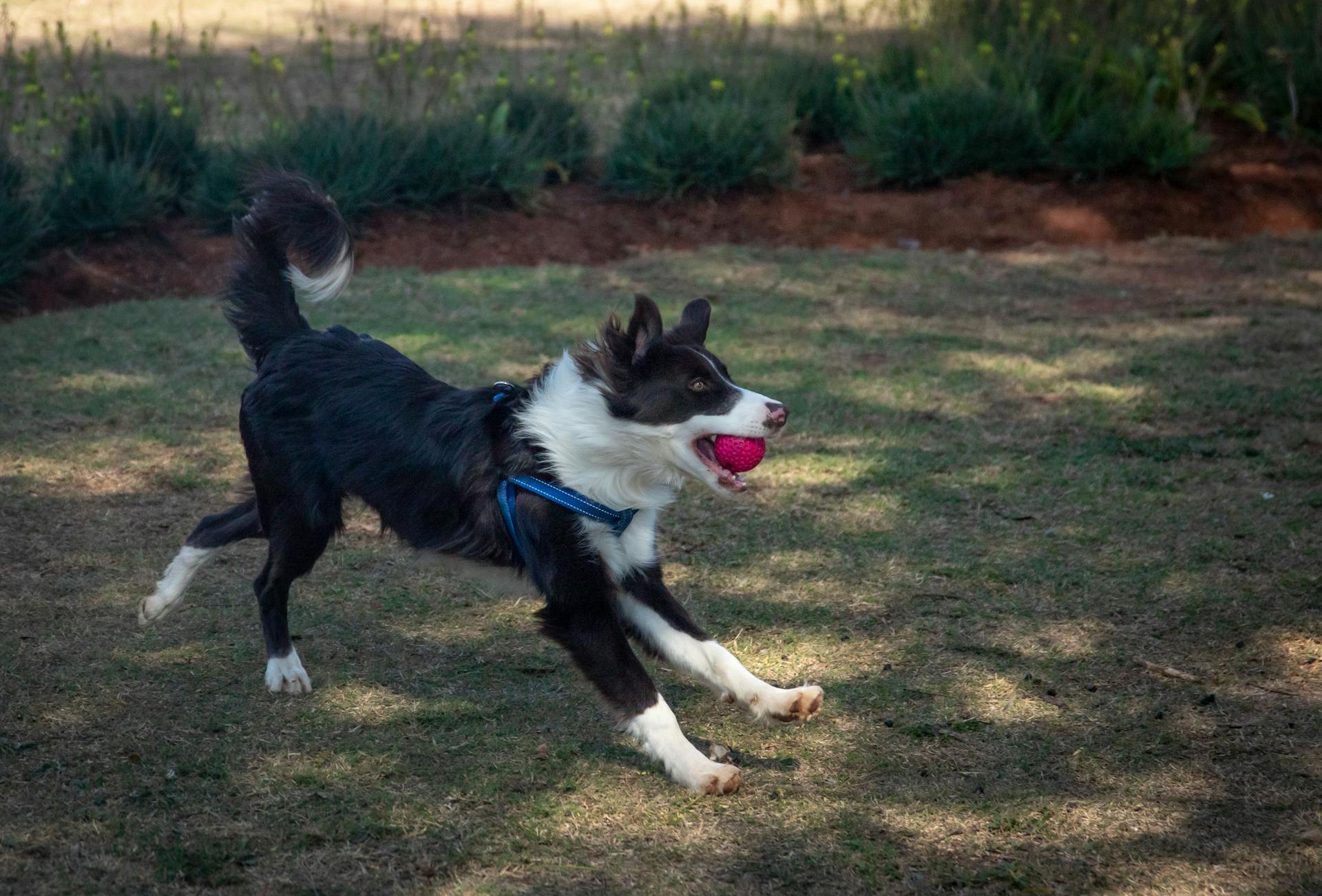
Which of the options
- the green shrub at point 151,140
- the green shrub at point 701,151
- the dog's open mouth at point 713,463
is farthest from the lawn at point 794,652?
the green shrub at point 701,151

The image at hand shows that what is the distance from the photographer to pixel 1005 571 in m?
4.91

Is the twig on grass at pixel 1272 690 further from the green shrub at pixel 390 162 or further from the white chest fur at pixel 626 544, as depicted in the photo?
the green shrub at pixel 390 162

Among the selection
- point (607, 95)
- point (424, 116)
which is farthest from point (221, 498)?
point (607, 95)

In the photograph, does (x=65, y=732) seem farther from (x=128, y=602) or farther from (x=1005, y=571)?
(x=1005, y=571)

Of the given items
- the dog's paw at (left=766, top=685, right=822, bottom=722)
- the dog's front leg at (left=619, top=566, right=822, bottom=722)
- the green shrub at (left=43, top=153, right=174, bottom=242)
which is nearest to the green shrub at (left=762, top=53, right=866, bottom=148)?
the green shrub at (left=43, top=153, right=174, bottom=242)

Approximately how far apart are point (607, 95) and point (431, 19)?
186 inches

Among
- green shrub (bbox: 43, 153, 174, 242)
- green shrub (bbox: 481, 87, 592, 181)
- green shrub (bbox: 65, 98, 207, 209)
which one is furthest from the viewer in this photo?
green shrub (bbox: 481, 87, 592, 181)

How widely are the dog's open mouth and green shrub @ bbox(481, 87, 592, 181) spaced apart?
760 cm

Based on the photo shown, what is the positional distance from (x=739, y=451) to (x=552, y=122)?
26.2 feet

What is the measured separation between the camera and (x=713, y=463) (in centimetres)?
369

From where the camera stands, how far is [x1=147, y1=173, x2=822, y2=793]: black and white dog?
11.8 ft

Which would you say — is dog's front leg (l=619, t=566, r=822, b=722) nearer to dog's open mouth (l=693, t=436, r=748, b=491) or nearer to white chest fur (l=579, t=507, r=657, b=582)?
white chest fur (l=579, t=507, r=657, b=582)

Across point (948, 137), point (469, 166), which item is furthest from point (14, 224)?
point (948, 137)

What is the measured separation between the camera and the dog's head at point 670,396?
3633 mm
